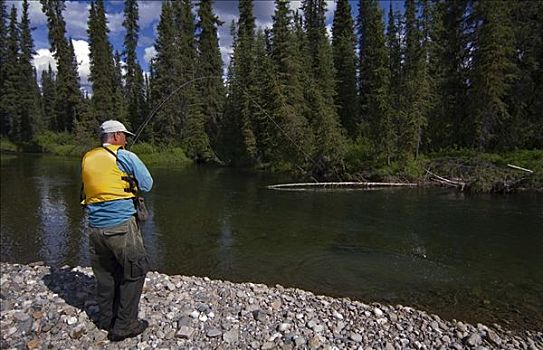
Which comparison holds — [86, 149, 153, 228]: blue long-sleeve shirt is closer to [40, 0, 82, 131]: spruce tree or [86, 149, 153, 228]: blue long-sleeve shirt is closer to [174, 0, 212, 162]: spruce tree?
[174, 0, 212, 162]: spruce tree

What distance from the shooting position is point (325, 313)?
628 cm

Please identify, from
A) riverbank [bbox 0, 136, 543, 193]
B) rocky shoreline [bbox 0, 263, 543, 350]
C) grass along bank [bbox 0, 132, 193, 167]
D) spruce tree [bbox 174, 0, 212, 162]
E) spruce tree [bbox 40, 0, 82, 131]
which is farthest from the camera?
spruce tree [bbox 40, 0, 82, 131]

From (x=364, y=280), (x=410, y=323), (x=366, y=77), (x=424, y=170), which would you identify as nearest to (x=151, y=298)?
(x=410, y=323)

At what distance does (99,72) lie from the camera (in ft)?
166

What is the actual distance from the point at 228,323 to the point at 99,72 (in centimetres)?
5101

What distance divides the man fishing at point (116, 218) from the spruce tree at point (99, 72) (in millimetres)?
46172

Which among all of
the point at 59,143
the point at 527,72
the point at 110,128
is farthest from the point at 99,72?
the point at 110,128

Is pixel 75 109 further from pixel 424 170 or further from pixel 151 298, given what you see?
pixel 151 298

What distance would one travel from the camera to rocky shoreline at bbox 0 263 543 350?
17.2 ft

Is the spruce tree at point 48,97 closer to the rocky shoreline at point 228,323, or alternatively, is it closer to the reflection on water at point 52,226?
the reflection on water at point 52,226

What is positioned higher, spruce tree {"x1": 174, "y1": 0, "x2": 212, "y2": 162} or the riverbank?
spruce tree {"x1": 174, "y1": 0, "x2": 212, "y2": 162}

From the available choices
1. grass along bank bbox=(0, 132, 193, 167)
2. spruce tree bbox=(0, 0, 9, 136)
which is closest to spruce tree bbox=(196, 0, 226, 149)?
grass along bank bbox=(0, 132, 193, 167)

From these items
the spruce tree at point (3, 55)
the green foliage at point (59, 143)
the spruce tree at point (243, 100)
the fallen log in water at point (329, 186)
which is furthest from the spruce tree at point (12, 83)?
the fallen log in water at point (329, 186)

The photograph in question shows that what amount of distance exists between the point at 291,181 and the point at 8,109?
49.3 metres
